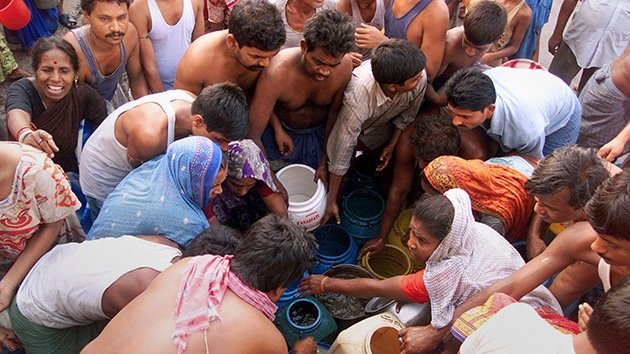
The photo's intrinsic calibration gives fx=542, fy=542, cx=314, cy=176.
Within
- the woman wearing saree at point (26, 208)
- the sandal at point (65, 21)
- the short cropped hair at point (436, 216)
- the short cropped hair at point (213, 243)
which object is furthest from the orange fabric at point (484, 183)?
the sandal at point (65, 21)

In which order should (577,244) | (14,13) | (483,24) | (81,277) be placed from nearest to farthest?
(81,277) → (577,244) → (483,24) → (14,13)

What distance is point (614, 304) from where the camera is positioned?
5.12 feet

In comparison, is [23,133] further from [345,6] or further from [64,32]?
[64,32]

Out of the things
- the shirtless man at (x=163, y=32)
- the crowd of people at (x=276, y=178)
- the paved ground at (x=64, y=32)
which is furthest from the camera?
the paved ground at (x=64, y=32)

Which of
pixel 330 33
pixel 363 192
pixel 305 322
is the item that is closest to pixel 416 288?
pixel 305 322

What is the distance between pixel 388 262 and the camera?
10.9 feet

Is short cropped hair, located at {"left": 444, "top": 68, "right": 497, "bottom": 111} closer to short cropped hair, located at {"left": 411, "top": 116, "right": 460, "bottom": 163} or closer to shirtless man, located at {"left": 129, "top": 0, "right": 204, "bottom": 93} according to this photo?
short cropped hair, located at {"left": 411, "top": 116, "right": 460, "bottom": 163}

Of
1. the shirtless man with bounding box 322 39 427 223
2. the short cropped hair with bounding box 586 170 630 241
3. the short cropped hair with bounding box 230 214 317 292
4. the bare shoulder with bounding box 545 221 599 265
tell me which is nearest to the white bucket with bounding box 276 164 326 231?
the shirtless man with bounding box 322 39 427 223

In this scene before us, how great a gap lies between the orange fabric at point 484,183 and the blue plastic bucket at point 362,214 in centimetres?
64

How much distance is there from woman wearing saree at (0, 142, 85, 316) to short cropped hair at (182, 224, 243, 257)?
62 cm

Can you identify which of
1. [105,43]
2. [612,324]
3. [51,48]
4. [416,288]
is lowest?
[416,288]

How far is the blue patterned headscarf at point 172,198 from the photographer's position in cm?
234

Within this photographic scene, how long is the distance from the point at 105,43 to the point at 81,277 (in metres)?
1.64

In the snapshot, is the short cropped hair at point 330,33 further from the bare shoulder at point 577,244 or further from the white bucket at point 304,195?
the bare shoulder at point 577,244
